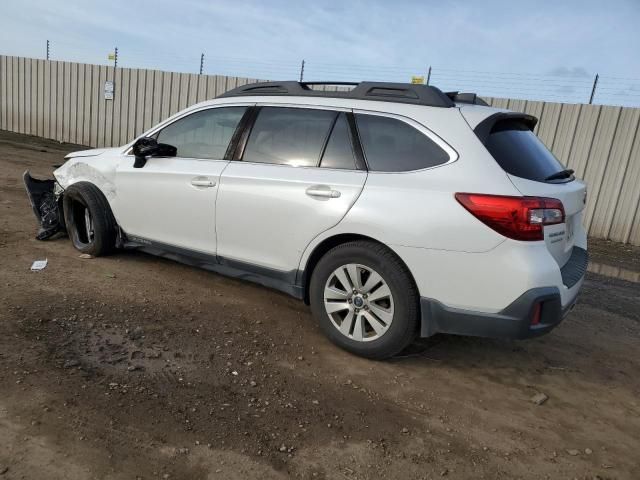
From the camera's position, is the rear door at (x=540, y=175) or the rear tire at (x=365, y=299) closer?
→ the rear door at (x=540, y=175)

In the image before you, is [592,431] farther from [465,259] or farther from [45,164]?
[45,164]

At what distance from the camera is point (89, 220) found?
205 inches

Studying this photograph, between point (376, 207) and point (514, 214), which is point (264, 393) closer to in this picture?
point (376, 207)

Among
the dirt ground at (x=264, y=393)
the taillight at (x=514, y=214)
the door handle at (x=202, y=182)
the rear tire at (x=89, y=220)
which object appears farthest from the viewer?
the rear tire at (x=89, y=220)

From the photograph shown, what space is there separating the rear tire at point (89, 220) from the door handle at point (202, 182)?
1.23 metres

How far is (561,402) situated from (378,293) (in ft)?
4.46

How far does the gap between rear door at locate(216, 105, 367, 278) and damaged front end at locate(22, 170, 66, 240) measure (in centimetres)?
248

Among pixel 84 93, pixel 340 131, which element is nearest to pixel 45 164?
pixel 84 93

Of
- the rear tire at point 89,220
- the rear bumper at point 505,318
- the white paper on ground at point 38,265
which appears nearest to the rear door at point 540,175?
the rear bumper at point 505,318

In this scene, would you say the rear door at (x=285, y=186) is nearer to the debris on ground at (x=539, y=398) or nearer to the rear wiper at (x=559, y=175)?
the rear wiper at (x=559, y=175)

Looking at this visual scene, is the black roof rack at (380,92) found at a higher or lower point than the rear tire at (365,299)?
higher

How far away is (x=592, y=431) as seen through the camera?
3018 mm

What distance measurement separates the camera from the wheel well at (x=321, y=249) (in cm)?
353

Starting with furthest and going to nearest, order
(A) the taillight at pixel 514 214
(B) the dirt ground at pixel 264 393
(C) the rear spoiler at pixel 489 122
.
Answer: (C) the rear spoiler at pixel 489 122
(A) the taillight at pixel 514 214
(B) the dirt ground at pixel 264 393
